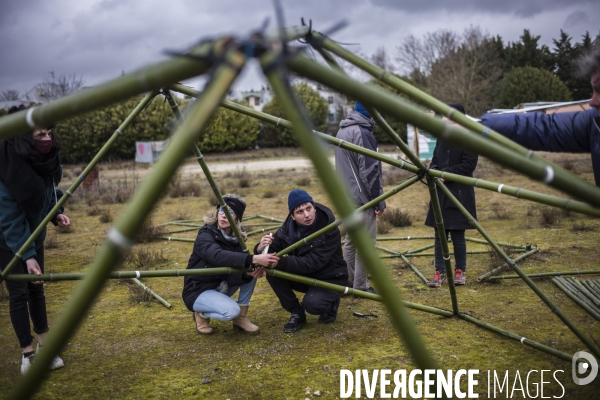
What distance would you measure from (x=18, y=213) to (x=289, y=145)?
109 feet

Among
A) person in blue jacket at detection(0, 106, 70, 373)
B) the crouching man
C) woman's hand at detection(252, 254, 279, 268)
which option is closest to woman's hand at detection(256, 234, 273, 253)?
the crouching man

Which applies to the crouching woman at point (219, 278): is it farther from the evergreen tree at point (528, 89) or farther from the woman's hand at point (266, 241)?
→ the evergreen tree at point (528, 89)

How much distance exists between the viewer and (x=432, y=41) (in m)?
36.9

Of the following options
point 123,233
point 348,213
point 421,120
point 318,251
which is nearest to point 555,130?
point 421,120

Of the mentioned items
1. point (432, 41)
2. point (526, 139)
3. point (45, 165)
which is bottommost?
point (45, 165)

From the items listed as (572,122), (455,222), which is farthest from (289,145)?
(572,122)

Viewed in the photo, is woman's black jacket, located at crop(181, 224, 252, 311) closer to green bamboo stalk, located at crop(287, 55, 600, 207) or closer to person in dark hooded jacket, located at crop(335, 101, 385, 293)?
person in dark hooded jacket, located at crop(335, 101, 385, 293)

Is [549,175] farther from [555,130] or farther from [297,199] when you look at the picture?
[297,199]

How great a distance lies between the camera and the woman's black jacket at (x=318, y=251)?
447cm

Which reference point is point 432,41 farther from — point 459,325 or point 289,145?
point 459,325

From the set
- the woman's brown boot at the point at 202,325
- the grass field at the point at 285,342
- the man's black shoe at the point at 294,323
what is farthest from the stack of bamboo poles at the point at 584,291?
the woman's brown boot at the point at 202,325

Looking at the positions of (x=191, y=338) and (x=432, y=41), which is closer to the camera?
(x=191, y=338)

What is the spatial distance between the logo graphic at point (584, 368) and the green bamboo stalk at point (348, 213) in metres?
2.07

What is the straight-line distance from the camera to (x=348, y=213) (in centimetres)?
186
